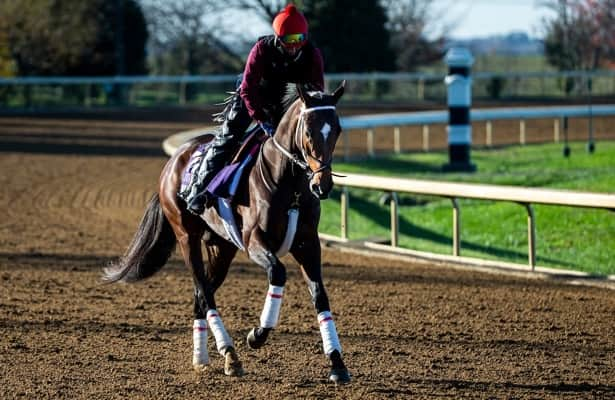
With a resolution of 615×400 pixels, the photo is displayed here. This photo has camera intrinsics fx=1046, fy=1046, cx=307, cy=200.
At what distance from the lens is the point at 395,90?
34.8 m

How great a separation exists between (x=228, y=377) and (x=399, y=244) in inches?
221

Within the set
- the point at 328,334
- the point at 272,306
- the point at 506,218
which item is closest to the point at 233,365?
the point at 272,306

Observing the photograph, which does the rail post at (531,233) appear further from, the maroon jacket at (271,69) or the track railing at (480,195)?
the maroon jacket at (271,69)

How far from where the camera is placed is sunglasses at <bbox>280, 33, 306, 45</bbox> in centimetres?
600

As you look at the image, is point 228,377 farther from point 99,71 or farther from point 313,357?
point 99,71

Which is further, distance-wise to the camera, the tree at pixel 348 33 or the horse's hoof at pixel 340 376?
the tree at pixel 348 33

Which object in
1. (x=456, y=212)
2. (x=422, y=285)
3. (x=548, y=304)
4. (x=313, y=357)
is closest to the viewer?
(x=313, y=357)

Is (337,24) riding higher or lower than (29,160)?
higher

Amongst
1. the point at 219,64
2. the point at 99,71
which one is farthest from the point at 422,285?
the point at 219,64

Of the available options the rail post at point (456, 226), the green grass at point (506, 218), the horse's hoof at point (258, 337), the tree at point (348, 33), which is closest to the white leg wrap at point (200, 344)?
the horse's hoof at point (258, 337)

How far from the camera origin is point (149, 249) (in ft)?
24.1

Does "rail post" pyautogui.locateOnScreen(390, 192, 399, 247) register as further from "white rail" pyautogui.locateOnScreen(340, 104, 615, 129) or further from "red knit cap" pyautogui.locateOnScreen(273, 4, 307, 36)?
"white rail" pyautogui.locateOnScreen(340, 104, 615, 129)

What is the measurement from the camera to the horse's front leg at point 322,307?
5.85 m

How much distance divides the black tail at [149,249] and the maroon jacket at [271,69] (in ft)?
4.90
